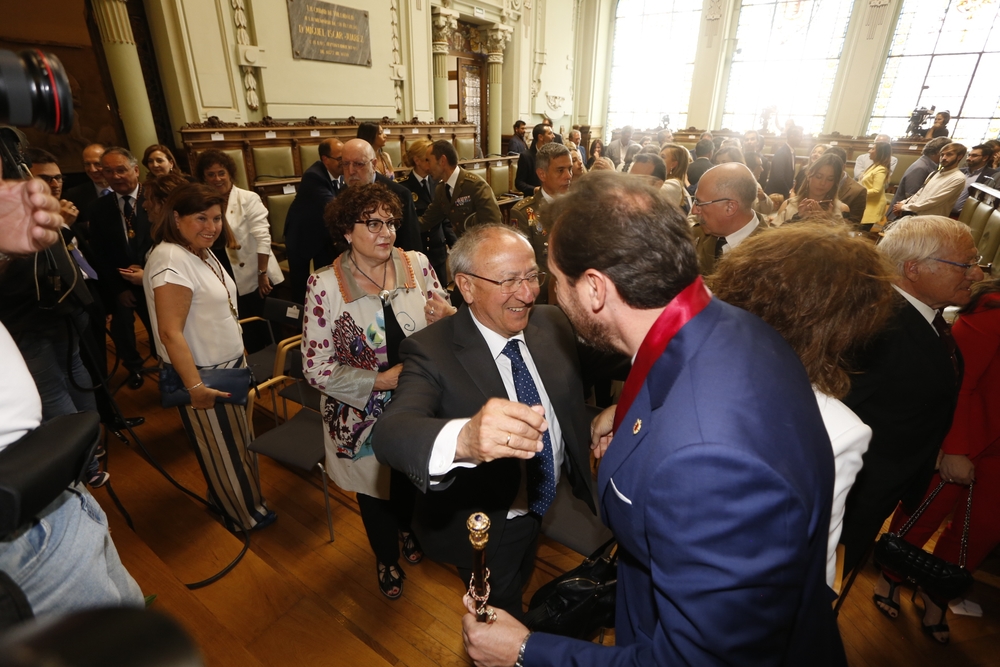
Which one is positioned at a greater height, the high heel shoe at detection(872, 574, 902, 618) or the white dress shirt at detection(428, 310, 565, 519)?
the white dress shirt at detection(428, 310, 565, 519)

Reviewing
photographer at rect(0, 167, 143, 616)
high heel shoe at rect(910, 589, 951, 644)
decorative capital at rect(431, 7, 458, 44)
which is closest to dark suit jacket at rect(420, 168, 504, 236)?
photographer at rect(0, 167, 143, 616)

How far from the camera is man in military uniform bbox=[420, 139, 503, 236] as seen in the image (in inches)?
148

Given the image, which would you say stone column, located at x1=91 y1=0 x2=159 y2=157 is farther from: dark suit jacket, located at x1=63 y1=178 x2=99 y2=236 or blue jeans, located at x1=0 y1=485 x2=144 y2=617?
blue jeans, located at x1=0 y1=485 x2=144 y2=617

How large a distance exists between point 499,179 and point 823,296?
6065mm

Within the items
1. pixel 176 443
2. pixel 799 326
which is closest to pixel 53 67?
pixel 799 326

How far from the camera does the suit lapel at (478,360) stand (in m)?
1.41

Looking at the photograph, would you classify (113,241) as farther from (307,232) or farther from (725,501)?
(725,501)

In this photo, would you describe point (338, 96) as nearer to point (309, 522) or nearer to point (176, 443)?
point (176, 443)

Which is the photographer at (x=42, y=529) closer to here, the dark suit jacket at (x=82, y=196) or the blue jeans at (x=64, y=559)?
the blue jeans at (x=64, y=559)

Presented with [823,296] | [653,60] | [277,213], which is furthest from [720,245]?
[653,60]

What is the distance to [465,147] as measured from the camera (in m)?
9.02

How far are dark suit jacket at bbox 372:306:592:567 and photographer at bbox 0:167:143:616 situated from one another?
0.58 meters

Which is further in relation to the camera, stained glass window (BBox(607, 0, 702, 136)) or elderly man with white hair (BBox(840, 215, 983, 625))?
stained glass window (BBox(607, 0, 702, 136))

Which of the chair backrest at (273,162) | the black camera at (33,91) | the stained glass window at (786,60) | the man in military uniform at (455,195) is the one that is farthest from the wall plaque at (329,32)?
the stained glass window at (786,60)
